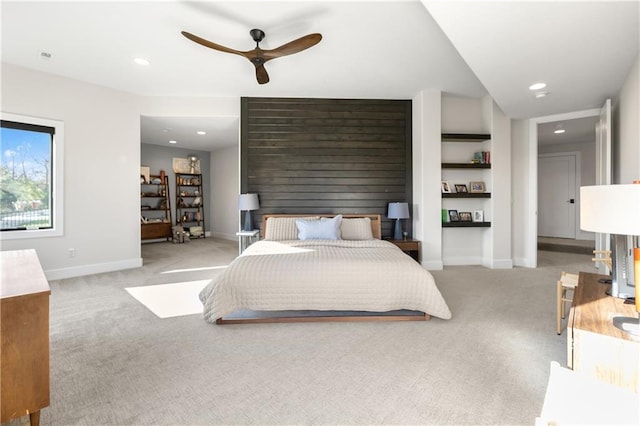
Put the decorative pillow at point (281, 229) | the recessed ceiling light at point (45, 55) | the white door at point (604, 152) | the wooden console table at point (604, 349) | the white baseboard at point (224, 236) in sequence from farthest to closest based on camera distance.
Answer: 1. the white baseboard at point (224, 236)
2. the decorative pillow at point (281, 229)
3. the white door at point (604, 152)
4. the recessed ceiling light at point (45, 55)
5. the wooden console table at point (604, 349)

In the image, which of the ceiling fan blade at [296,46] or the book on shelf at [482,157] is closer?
the ceiling fan blade at [296,46]

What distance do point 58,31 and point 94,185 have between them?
2.09 meters

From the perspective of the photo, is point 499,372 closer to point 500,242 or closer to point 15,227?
point 500,242

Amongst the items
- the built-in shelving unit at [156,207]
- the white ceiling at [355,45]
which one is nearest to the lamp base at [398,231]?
the white ceiling at [355,45]

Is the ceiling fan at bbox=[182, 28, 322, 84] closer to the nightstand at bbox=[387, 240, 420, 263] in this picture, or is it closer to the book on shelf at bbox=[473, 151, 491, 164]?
the nightstand at bbox=[387, 240, 420, 263]

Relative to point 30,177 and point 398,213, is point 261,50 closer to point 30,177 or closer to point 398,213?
point 398,213

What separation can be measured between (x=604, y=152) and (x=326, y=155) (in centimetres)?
374

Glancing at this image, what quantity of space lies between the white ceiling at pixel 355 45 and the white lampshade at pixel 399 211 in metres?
1.72

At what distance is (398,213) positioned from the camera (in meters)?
4.63

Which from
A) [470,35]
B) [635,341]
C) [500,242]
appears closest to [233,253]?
[500,242]

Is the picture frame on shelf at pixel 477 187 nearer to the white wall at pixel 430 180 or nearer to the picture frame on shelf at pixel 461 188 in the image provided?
the picture frame on shelf at pixel 461 188

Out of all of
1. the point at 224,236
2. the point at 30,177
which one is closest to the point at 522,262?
the point at 224,236

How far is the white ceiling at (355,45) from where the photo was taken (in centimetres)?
235

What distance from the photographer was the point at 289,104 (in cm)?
487
